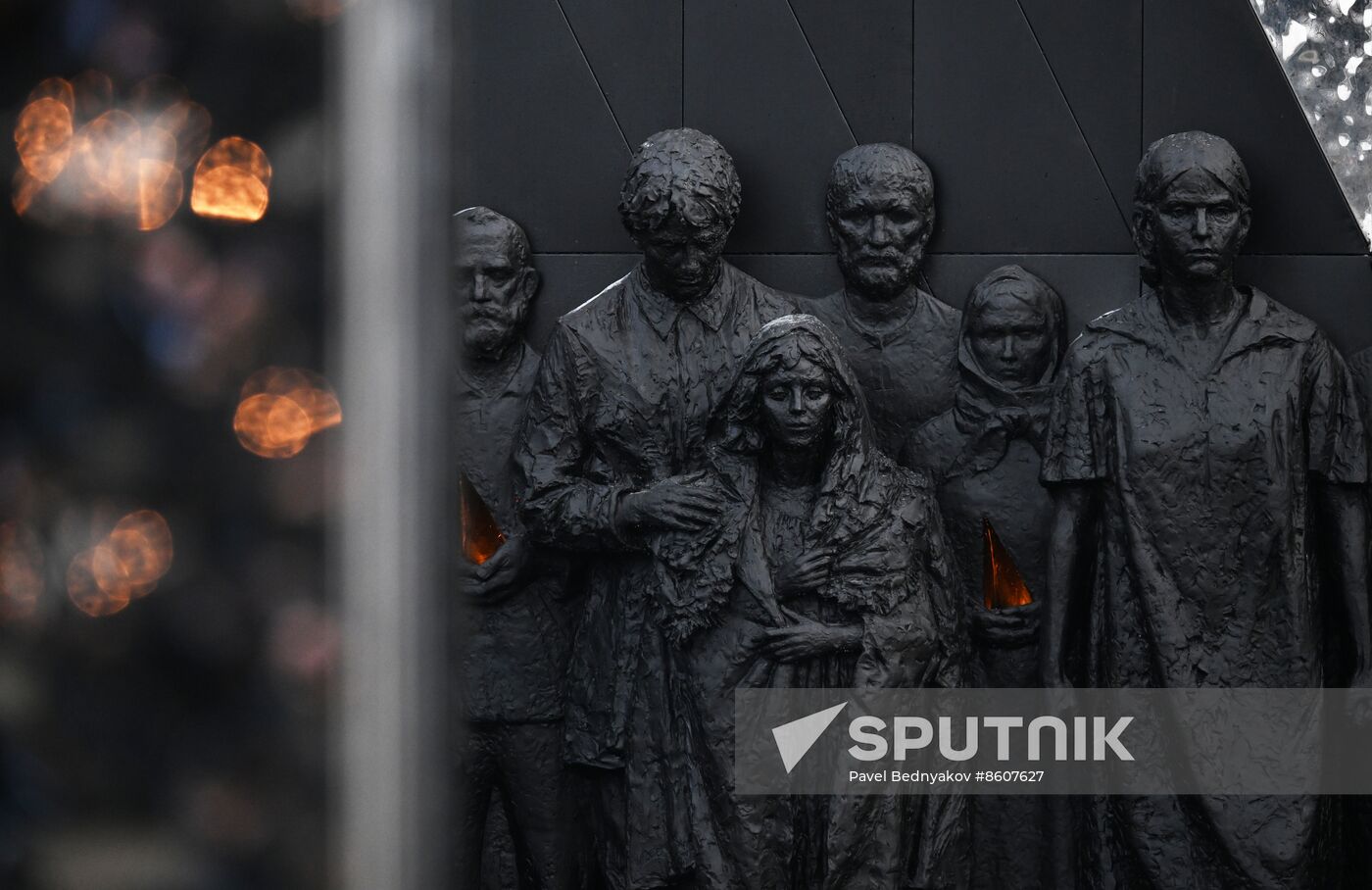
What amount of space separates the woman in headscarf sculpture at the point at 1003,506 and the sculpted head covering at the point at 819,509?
65cm

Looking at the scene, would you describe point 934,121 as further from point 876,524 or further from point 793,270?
point 876,524

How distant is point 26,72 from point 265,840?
218 mm

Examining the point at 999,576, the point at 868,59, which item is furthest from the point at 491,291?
the point at 999,576

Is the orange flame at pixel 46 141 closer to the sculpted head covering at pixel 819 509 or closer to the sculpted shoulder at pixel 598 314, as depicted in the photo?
the sculpted head covering at pixel 819 509

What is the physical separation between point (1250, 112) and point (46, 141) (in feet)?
20.4

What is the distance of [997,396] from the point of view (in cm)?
593

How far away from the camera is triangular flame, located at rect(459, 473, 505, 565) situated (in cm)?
618

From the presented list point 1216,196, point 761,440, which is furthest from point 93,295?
point 1216,196

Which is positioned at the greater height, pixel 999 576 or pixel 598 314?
pixel 598 314

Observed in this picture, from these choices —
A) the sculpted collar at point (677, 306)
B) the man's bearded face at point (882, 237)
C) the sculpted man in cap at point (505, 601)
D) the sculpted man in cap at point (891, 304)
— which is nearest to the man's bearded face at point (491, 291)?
the sculpted man in cap at point (505, 601)

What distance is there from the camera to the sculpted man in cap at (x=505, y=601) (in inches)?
232

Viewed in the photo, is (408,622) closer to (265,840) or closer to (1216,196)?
(265,840)

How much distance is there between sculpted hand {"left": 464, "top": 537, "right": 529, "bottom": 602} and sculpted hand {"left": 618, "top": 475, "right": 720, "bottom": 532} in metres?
0.58

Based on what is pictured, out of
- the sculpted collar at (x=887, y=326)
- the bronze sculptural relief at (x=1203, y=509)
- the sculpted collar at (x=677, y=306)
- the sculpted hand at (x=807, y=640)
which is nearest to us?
the sculpted hand at (x=807, y=640)
